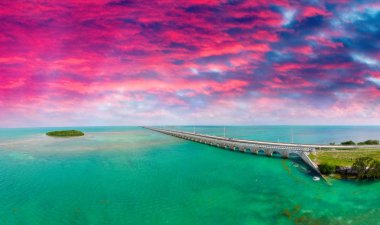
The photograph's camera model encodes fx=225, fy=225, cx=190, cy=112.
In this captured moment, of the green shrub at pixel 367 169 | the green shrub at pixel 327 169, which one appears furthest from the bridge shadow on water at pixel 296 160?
the green shrub at pixel 367 169

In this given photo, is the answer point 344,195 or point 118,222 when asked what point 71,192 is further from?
point 344,195

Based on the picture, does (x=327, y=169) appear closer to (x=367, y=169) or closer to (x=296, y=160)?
(x=367, y=169)

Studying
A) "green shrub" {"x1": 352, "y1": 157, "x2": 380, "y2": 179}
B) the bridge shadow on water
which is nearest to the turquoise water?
the bridge shadow on water

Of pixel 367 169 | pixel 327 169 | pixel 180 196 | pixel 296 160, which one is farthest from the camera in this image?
pixel 296 160

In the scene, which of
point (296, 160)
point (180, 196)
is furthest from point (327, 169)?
point (180, 196)

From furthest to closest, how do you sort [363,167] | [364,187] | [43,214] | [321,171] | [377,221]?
1. [321,171]
2. [363,167]
3. [364,187]
4. [43,214]
5. [377,221]

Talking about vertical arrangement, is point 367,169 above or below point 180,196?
above

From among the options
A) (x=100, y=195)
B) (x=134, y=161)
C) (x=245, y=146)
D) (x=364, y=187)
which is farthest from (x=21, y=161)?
(x=364, y=187)

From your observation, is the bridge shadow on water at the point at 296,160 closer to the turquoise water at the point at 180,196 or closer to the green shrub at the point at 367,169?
the turquoise water at the point at 180,196

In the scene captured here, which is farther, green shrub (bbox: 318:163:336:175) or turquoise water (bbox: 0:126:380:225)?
green shrub (bbox: 318:163:336:175)

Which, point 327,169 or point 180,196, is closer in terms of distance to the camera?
point 180,196

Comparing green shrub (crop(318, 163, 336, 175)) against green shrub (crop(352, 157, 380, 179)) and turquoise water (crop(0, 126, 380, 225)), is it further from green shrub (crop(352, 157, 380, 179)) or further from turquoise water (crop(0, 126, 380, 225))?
turquoise water (crop(0, 126, 380, 225))
